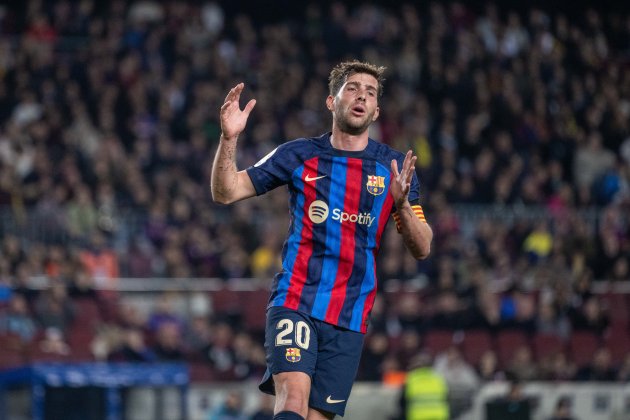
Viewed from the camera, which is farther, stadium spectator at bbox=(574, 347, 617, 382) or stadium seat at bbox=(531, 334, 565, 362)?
stadium seat at bbox=(531, 334, 565, 362)

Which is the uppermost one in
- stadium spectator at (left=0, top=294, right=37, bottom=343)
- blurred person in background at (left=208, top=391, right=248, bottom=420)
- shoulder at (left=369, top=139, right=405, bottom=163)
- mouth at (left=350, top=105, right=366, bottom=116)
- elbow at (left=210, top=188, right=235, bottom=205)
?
mouth at (left=350, top=105, right=366, bottom=116)

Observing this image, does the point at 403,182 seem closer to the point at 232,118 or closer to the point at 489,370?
the point at 232,118

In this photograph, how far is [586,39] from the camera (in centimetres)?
2262


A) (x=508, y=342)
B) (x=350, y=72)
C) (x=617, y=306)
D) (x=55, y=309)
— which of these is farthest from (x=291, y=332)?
(x=617, y=306)

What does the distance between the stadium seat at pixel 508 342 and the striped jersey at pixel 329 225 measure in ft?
31.6

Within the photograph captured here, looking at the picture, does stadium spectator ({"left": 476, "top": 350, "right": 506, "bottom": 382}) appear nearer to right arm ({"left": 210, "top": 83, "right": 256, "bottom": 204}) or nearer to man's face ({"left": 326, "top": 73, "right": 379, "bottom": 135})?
man's face ({"left": 326, "top": 73, "right": 379, "bottom": 135})

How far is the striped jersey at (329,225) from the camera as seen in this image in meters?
6.39

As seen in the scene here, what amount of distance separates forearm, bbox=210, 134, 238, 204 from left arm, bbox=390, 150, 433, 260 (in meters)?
0.78

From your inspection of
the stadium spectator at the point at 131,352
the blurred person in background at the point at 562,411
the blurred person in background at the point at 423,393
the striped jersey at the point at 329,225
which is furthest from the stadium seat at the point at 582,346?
the striped jersey at the point at 329,225

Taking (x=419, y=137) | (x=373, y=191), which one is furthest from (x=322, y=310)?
(x=419, y=137)

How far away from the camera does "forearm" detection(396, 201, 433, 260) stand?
6.27m

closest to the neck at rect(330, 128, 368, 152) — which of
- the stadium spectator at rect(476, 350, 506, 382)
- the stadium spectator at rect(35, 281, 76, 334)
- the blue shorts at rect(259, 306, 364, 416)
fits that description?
the blue shorts at rect(259, 306, 364, 416)

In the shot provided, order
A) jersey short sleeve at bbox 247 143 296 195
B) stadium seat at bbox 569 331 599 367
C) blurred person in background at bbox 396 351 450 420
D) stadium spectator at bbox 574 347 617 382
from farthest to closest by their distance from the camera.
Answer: stadium seat at bbox 569 331 599 367 → stadium spectator at bbox 574 347 617 382 → blurred person in background at bbox 396 351 450 420 → jersey short sleeve at bbox 247 143 296 195

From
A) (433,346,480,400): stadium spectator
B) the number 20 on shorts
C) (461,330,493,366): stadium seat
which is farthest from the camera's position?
(461,330,493,366): stadium seat
